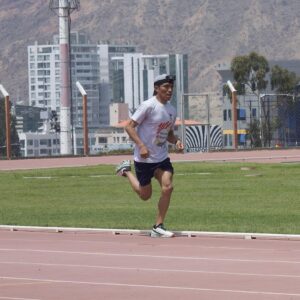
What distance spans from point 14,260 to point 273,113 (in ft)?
148

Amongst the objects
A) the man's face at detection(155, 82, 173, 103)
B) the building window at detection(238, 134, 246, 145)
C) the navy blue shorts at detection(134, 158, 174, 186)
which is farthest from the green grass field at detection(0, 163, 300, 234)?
the building window at detection(238, 134, 246, 145)

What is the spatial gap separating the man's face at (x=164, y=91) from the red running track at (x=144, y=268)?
151 cm

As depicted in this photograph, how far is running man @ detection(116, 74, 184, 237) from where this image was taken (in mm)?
14742

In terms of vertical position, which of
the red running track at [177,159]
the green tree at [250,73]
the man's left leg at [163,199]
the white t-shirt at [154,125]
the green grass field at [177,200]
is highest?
the green tree at [250,73]

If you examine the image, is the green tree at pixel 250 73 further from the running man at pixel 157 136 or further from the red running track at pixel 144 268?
the red running track at pixel 144 268

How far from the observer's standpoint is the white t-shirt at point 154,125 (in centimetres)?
1480

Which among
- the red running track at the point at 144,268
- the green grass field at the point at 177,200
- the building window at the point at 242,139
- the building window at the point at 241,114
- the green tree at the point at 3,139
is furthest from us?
the building window at the point at 241,114

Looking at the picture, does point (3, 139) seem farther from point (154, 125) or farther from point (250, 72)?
point (250, 72)

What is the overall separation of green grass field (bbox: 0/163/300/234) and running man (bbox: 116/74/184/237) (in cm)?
89

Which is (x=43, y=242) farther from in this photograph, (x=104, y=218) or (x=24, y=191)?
(x=24, y=191)

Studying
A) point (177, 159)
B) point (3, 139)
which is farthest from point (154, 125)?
point (3, 139)

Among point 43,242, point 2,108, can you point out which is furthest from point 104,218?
point 2,108

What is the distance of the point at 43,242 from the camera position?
47.3 feet

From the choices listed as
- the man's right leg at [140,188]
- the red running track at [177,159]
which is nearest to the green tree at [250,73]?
the red running track at [177,159]
